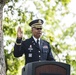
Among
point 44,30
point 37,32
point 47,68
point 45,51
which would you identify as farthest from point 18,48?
point 44,30

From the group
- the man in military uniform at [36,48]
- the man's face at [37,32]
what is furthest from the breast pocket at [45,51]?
the man's face at [37,32]

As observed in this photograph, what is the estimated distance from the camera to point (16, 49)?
3783mm

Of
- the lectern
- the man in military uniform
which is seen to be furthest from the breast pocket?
the lectern

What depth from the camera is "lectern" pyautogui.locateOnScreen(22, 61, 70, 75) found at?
3020 millimetres

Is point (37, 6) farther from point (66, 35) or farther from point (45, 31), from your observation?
point (66, 35)

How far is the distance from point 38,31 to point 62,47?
35.3ft

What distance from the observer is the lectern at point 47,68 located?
3.02 meters

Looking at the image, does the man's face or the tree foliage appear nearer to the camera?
the man's face

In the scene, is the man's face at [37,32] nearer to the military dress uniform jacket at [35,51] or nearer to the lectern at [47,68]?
the military dress uniform jacket at [35,51]

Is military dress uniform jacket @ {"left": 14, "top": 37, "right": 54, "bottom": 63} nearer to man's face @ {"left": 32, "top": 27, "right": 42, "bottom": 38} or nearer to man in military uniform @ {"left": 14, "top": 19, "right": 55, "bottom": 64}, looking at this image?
man in military uniform @ {"left": 14, "top": 19, "right": 55, "bottom": 64}

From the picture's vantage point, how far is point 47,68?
305cm

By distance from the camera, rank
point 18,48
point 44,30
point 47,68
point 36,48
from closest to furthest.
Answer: point 47,68 → point 18,48 → point 36,48 → point 44,30

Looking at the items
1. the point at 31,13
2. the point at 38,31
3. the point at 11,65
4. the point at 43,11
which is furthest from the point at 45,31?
the point at 38,31

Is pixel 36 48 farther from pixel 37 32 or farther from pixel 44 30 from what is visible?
pixel 44 30
